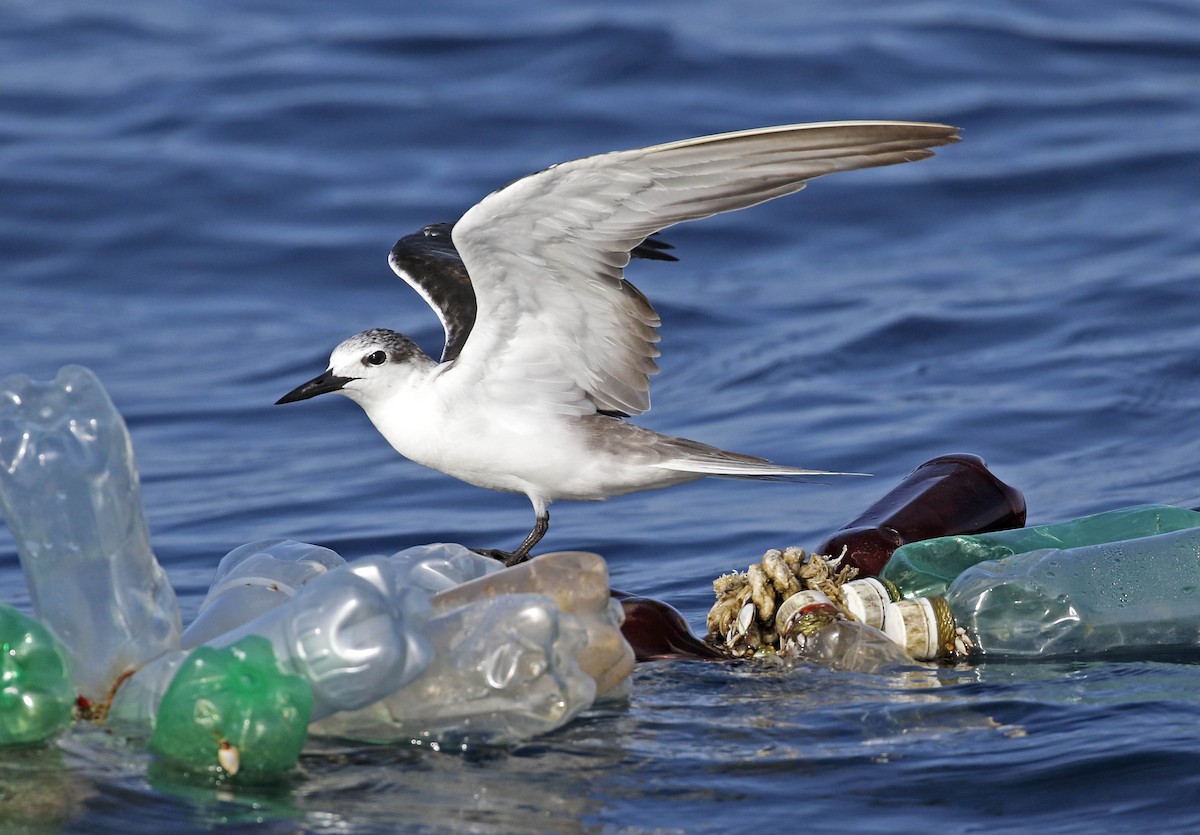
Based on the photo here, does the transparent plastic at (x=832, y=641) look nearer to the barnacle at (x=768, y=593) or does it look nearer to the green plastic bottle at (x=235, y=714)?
the barnacle at (x=768, y=593)

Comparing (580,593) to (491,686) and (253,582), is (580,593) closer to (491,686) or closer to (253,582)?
(491,686)

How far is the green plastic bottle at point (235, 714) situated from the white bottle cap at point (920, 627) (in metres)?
1.88

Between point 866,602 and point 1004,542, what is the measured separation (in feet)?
2.32

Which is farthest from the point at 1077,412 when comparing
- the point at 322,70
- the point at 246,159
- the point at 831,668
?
the point at 322,70

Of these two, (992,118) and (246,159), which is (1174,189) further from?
(246,159)

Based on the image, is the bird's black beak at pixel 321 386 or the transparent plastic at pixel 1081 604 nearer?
the transparent plastic at pixel 1081 604

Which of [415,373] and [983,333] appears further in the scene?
A: [983,333]

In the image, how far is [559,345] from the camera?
5.67 metres

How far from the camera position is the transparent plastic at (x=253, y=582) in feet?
13.8

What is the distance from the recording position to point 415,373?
589 cm

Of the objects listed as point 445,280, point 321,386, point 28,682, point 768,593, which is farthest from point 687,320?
point 28,682

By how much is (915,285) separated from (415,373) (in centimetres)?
666

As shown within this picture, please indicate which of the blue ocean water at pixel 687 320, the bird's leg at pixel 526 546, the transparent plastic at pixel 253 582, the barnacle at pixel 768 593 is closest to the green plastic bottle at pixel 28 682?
the blue ocean water at pixel 687 320

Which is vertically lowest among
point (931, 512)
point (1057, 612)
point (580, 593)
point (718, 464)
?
point (1057, 612)
